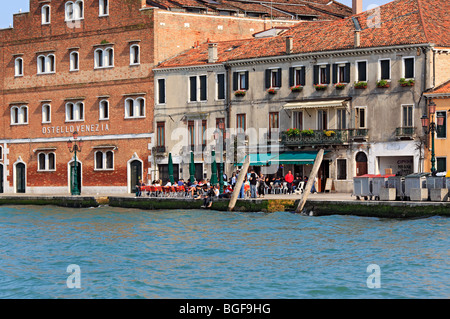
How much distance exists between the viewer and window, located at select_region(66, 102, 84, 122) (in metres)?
51.6

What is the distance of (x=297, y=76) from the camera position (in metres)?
44.0

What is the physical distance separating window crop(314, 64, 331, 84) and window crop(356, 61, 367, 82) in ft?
4.71

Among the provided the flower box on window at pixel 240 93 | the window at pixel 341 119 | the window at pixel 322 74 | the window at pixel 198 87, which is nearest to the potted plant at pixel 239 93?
the flower box on window at pixel 240 93

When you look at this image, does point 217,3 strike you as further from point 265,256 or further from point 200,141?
point 265,256

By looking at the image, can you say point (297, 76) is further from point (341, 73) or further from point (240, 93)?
point (240, 93)

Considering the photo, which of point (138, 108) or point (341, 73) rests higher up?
point (341, 73)

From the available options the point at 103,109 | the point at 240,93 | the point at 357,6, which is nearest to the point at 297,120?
the point at 240,93

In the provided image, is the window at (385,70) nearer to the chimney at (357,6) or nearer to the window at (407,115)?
the window at (407,115)

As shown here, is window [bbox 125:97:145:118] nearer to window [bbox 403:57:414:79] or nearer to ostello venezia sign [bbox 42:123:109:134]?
A: ostello venezia sign [bbox 42:123:109:134]

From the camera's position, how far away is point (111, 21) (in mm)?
50281

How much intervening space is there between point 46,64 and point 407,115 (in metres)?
21.3

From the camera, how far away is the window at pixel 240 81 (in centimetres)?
4572
